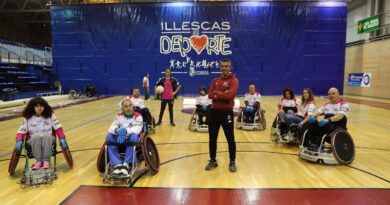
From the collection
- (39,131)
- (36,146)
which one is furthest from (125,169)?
(39,131)

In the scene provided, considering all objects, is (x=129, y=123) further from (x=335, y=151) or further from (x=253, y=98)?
(x=253, y=98)

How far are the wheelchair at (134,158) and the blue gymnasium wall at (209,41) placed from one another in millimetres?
13926

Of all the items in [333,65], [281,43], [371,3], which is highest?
[371,3]

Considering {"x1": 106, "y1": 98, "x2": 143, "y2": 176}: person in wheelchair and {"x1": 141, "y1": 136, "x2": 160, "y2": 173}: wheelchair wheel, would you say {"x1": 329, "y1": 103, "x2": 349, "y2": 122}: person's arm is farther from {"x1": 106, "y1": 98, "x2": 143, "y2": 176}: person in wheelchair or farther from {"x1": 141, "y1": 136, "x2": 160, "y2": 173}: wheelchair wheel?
{"x1": 106, "y1": 98, "x2": 143, "y2": 176}: person in wheelchair

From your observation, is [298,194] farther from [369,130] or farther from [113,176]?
[369,130]

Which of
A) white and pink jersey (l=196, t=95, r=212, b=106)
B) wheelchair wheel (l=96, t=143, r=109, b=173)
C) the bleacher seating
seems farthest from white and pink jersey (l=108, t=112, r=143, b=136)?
the bleacher seating

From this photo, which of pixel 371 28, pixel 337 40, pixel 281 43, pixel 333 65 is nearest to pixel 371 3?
pixel 371 28

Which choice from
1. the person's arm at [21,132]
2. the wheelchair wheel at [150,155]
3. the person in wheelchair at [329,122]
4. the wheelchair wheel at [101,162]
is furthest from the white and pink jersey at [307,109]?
the person's arm at [21,132]

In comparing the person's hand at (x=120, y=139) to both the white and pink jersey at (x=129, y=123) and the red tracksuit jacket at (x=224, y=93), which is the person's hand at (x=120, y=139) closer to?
the white and pink jersey at (x=129, y=123)

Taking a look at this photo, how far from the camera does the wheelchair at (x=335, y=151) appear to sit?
4625 mm

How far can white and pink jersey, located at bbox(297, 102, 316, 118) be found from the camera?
5.54 metres

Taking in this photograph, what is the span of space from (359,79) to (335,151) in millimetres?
16981

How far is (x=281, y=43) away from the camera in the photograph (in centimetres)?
1786

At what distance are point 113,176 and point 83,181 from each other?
464 mm
